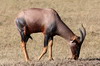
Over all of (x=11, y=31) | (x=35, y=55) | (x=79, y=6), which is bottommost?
(x=79, y=6)

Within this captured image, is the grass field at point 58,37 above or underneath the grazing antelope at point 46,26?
underneath

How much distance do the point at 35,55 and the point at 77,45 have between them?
4173mm

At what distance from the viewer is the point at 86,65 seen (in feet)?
39.0

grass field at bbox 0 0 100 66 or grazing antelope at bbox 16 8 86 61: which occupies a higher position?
grazing antelope at bbox 16 8 86 61

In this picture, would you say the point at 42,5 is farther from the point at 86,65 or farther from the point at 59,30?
the point at 86,65

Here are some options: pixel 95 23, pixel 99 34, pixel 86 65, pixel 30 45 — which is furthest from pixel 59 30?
pixel 95 23

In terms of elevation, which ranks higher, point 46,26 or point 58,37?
point 46,26

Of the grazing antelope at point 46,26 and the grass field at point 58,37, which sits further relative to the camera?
the grass field at point 58,37

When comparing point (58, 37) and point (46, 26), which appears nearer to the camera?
point (46, 26)

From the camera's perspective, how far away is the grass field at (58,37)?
17469mm

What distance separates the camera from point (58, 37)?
22078mm

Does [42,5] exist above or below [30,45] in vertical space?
below

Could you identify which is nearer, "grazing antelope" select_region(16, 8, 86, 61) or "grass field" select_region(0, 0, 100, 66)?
"grazing antelope" select_region(16, 8, 86, 61)

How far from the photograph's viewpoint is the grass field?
57.3 ft
